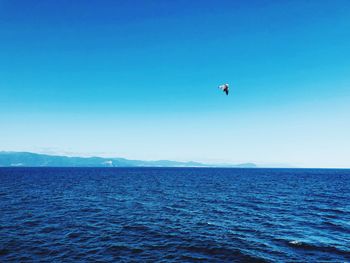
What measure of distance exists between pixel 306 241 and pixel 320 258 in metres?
5.05

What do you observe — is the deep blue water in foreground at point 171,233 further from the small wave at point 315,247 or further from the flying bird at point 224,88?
the flying bird at point 224,88

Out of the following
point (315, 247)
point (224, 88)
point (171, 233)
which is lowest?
point (171, 233)

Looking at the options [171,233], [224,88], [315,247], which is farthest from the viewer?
[171,233]

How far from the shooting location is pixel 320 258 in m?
26.9

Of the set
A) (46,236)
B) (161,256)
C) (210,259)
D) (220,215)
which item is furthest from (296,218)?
(46,236)

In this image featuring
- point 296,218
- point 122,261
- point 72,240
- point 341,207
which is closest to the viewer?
point 122,261

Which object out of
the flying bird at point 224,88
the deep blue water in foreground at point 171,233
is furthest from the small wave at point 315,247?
the flying bird at point 224,88

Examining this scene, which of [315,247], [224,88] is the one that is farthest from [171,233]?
[224,88]

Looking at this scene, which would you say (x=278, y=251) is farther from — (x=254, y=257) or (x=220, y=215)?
(x=220, y=215)

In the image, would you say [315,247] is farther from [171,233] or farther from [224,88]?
[224,88]

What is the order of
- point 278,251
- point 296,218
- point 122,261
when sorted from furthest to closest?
point 296,218
point 278,251
point 122,261

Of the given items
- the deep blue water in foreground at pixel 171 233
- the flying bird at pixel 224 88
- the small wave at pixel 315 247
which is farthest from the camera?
the small wave at pixel 315 247

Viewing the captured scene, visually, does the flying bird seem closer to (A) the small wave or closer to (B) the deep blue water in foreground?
(B) the deep blue water in foreground

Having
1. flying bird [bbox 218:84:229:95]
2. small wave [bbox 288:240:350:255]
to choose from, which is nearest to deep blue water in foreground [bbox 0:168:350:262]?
small wave [bbox 288:240:350:255]
